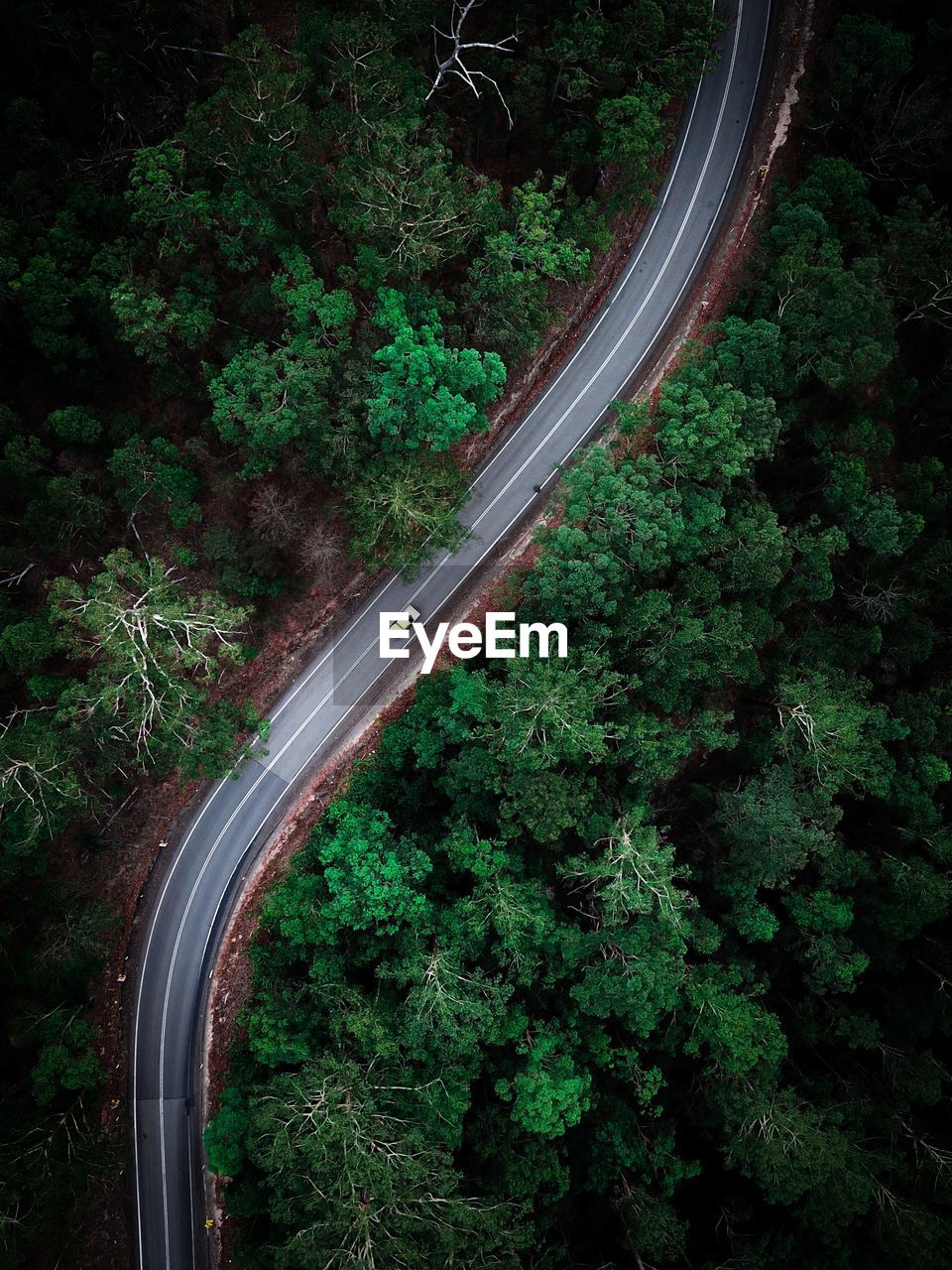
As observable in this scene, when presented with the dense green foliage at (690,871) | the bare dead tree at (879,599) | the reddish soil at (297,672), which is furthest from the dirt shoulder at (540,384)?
the bare dead tree at (879,599)

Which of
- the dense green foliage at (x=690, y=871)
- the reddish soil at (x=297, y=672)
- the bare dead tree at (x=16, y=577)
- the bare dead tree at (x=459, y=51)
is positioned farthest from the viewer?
the reddish soil at (x=297, y=672)

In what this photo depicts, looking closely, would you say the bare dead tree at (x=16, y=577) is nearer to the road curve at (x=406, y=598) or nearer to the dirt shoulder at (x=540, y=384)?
the road curve at (x=406, y=598)

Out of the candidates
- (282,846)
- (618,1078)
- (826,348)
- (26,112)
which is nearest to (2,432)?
(26,112)

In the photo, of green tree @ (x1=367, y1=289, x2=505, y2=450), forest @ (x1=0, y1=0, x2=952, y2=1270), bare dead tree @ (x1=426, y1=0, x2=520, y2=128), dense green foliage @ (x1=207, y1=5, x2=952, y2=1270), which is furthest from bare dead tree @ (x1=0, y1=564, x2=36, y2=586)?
bare dead tree @ (x1=426, y1=0, x2=520, y2=128)

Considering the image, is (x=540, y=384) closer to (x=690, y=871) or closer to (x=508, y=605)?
(x=508, y=605)

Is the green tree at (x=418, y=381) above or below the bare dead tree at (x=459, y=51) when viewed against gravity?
below

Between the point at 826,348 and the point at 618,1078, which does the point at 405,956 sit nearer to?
the point at 618,1078

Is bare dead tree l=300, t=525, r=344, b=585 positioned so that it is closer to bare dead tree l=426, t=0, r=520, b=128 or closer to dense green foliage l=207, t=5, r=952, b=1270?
dense green foliage l=207, t=5, r=952, b=1270
